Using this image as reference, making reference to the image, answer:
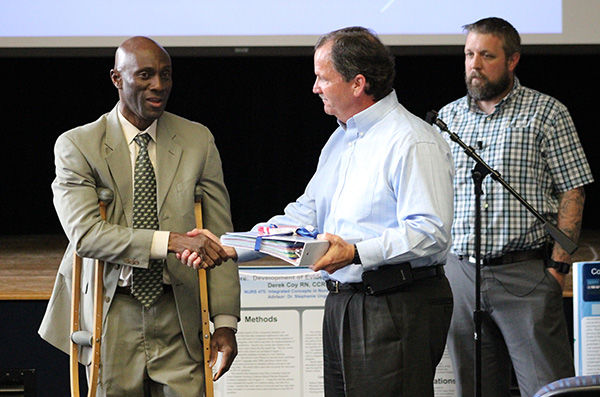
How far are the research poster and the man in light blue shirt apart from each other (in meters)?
1.43

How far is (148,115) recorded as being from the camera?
9.96ft

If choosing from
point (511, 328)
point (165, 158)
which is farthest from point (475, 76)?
point (165, 158)

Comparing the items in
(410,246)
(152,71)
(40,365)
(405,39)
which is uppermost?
(405,39)

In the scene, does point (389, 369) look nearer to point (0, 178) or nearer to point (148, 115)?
point (148, 115)

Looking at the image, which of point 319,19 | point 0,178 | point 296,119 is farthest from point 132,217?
point 0,178

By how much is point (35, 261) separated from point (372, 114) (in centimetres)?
322

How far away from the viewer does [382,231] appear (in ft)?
9.58

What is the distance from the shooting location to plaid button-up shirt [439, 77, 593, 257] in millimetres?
3939

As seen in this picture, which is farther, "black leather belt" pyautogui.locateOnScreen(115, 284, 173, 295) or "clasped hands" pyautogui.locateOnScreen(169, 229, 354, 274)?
"black leather belt" pyautogui.locateOnScreen(115, 284, 173, 295)

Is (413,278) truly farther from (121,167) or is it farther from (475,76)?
(475,76)

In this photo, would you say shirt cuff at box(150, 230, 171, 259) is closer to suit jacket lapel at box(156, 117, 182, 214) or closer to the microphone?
suit jacket lapel at box(156, 117, 182, 214)

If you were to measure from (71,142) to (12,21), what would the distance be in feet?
9.82

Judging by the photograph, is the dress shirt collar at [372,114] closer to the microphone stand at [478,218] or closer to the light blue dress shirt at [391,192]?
the light blue dress shirt at [391,192]

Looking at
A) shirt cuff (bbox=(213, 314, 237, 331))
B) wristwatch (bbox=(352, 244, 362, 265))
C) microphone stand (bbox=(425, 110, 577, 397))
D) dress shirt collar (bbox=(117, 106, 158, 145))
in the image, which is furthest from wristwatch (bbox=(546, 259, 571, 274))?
dress shirt collar (bbox=(117, 106, 158, 145))
